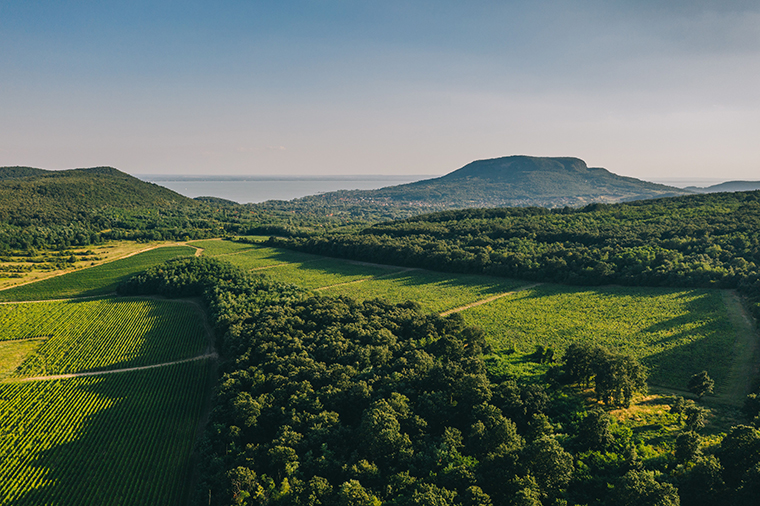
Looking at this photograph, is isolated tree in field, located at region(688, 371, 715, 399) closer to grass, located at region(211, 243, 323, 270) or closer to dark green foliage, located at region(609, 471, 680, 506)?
dark green foliage, located at region(609, 471, 680, 506)

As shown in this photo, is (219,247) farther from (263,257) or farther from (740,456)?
(740,456)

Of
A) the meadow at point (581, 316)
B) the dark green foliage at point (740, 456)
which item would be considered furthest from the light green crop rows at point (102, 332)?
the dark green foliage at point (740, 456)

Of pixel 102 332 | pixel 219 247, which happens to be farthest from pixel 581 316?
pixel 219 247

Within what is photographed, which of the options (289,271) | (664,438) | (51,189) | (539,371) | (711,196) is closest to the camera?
(664,438)

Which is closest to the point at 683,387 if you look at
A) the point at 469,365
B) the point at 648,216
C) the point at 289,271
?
the point at 469,365

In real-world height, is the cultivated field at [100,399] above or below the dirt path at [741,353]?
below

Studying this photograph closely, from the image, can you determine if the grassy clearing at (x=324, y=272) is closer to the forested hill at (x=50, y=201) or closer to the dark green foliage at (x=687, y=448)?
the dark green foliage at (x=687, y=448)

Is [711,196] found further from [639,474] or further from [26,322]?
[26,322]
